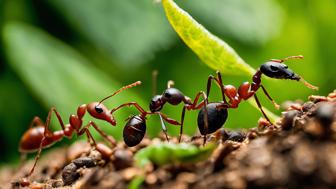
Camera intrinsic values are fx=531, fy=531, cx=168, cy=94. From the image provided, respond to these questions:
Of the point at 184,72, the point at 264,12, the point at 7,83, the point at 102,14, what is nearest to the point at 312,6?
the point at 264,12

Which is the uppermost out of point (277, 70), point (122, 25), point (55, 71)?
point (122, 25)

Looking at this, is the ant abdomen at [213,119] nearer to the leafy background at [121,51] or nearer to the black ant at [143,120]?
the black ant at [143,120]

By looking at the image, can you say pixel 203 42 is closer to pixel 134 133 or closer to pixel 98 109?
pixel 134 133

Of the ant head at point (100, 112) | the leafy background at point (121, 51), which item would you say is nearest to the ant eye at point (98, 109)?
the ant head at point (100, 112)

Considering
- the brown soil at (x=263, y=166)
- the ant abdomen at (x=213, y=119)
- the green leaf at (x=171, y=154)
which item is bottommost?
the brown soil at (x=263, y=166)

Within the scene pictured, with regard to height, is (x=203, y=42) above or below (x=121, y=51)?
below

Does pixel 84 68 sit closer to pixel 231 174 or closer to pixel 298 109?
→ pixel 298 109

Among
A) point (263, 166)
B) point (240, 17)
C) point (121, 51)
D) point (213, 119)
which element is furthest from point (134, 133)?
point (240, 17)
